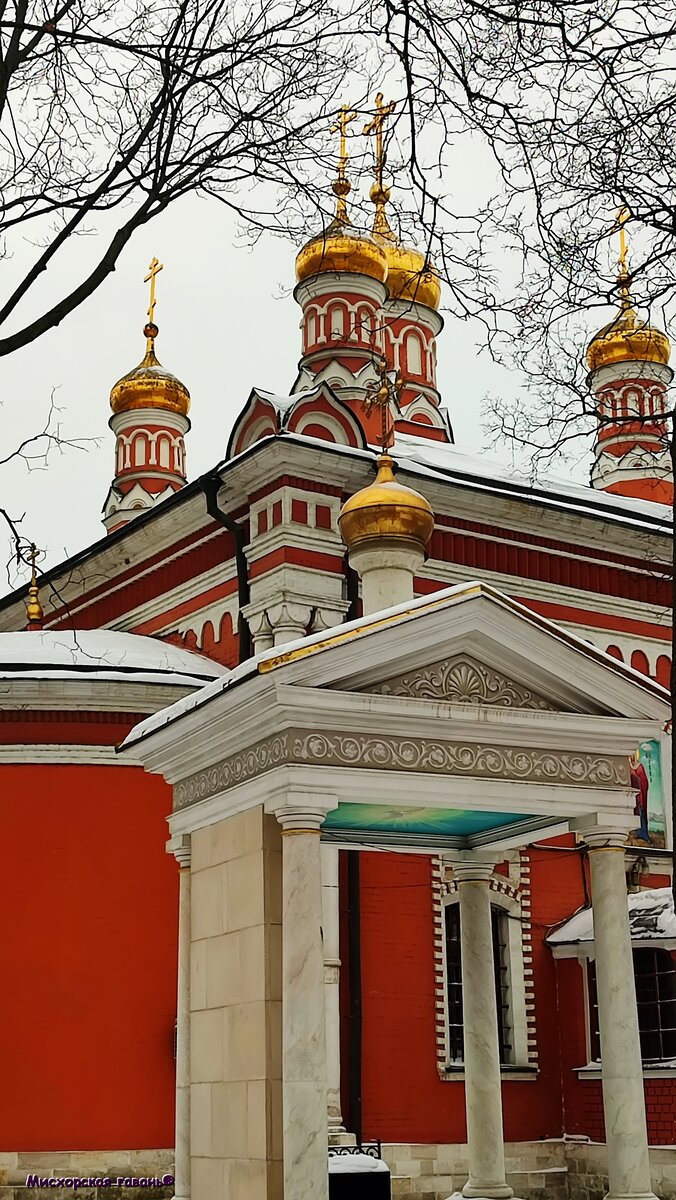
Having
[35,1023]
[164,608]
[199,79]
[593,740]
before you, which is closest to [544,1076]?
[35,1023]

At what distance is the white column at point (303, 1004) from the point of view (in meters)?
6.23

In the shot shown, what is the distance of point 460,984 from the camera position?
535 inches

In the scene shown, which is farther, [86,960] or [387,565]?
[86,960]

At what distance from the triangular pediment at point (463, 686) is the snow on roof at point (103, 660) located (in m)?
5.79

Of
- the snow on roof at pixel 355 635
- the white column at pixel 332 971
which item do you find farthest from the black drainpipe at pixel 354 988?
the snow on roof at pixel 355 635

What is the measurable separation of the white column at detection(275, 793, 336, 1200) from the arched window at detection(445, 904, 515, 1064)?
6761mm

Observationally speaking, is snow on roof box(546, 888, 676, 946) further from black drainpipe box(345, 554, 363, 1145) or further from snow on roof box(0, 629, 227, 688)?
snow on roof box(0, 629, 227, 688)

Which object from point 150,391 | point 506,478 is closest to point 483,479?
point 506,478

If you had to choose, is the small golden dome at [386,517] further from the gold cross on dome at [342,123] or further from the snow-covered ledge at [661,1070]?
the snow-covered ledge at [661,1070]

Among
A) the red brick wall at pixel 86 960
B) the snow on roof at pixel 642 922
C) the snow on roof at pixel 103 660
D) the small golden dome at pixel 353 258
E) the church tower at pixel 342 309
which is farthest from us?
the church tower at pixel 342 309

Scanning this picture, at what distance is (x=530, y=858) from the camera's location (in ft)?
46.5

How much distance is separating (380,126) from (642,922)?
28.0 feet

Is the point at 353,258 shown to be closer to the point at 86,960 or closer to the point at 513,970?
the point at 513,970

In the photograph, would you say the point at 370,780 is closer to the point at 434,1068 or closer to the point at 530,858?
the point at 434,1068
